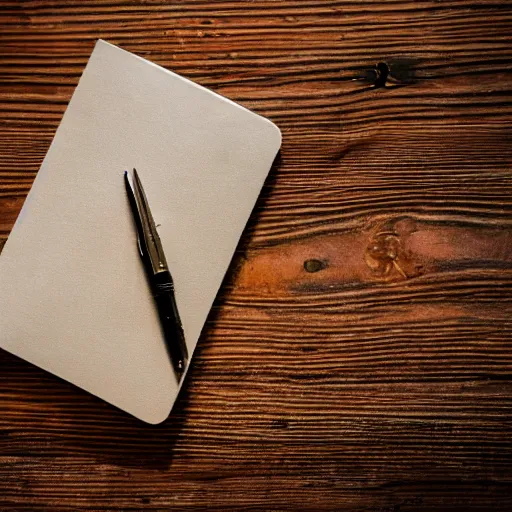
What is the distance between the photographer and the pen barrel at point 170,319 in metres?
0.60

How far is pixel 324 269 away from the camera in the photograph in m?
0.66

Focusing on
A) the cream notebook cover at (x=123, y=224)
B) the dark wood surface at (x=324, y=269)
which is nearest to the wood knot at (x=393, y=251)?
the dark wood surface at (x=324, y=269)

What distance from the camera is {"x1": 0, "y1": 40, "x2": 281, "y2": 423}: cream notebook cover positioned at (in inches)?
24.4

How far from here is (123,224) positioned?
623 millimetres

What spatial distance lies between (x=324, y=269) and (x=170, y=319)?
19cm

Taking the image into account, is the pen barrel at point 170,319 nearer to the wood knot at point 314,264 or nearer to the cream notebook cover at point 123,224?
the cream notebook cover at point 123,224

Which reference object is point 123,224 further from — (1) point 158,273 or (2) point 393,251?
(2) point 393,251

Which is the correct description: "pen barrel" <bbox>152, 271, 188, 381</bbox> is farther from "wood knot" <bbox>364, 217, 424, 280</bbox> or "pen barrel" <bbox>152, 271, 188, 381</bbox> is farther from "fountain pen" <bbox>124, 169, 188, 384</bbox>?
"wood knot" <bbox>364, 217, 424, 280</bbox>

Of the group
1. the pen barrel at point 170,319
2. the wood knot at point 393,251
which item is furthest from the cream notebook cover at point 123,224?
the wood knot at point 393,251

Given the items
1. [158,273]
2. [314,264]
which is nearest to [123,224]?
[158,273]

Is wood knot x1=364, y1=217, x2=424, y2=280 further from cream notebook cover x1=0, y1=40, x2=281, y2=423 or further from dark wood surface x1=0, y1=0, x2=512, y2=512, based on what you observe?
cream notebook cover x1=0, y1=40, x2=281, y2=423

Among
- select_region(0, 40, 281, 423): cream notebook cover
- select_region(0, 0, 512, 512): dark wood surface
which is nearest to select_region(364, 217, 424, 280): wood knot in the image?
select_region(0, 0, 512, 512): dark wood surface

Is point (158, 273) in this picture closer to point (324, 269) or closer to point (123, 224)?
point (123, 224)

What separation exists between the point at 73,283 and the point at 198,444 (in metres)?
0.24
